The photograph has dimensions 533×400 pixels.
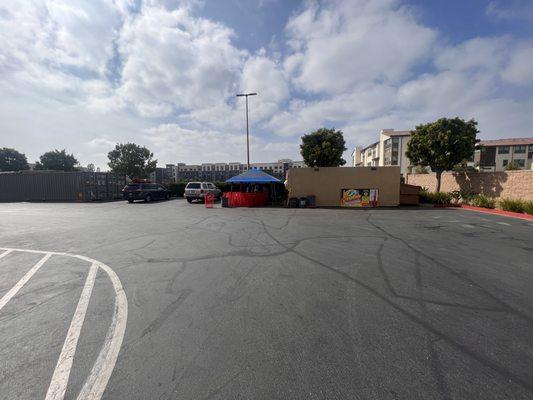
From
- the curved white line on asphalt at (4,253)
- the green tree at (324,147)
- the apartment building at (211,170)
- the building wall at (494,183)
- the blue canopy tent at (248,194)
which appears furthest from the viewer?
the apartment building at (211,170)

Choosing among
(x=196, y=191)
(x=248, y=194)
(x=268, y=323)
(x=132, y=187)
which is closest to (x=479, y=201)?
(x=248, y=194)

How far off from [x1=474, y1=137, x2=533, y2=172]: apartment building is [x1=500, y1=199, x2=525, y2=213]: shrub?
5552cm

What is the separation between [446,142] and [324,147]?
16111 mm

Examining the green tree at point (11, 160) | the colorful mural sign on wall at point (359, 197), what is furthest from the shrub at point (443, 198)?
the green tree at point (11, 160)

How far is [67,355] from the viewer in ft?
8.54

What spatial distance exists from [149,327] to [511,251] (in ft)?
28.6

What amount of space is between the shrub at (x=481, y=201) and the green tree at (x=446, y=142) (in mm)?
2869

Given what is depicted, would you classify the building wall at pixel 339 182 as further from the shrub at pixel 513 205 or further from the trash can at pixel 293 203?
the shrub at pixel 513 205

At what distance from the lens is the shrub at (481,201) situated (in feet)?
49.4

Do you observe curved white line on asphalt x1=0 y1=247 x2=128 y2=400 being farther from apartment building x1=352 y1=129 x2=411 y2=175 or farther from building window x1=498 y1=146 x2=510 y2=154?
building window x1=498 y1=146 x2=510 y2=154

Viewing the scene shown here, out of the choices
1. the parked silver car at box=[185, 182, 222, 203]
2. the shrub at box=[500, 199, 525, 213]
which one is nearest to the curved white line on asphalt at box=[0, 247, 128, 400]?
the parked silver car at box=[185, 182, 222, 203]

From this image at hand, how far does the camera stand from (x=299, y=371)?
92.0 inches

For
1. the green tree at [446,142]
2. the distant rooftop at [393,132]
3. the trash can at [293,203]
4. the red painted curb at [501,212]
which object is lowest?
the red painted curb at [501,212]

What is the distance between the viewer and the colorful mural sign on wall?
1803 centimetres
